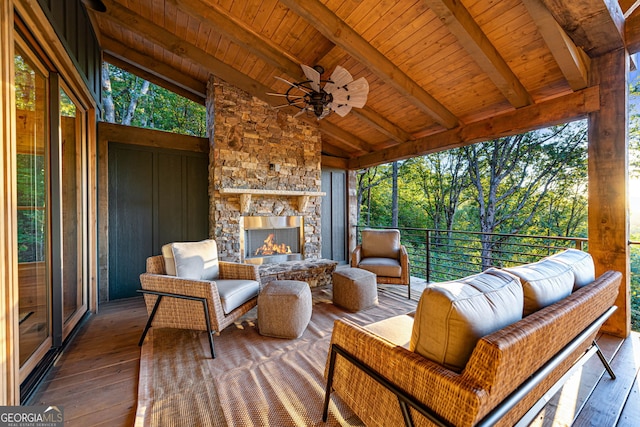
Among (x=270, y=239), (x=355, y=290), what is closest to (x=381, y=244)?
(x=355, y=290)

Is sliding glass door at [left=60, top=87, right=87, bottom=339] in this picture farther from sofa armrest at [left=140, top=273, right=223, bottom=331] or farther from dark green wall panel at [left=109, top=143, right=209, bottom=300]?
sofa armrest at [left=140, top=273, right=223, bottom=331]

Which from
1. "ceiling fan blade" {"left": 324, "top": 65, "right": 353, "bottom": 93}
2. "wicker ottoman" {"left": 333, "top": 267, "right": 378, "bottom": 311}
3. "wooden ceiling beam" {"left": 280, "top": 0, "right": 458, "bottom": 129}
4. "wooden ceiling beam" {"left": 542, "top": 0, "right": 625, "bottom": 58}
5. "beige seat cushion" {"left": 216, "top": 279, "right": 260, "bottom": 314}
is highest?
"wooden ceiling beam" {"left": 280, "top": 0, "right": 458, "bottom": 129}

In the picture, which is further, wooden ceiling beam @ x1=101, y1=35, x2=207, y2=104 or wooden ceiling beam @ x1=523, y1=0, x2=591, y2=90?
wooden ceiling beam @ x1=101, y1=35, x2=207, y2=104

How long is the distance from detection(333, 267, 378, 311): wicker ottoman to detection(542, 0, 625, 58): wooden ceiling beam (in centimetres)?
286

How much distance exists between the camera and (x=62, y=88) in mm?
2404

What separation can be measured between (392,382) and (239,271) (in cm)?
213

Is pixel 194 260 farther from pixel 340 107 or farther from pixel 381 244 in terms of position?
pixel 381 244

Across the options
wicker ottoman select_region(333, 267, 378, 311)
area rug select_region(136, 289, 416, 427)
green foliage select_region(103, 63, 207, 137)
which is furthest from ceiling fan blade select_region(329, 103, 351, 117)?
green foliage select_region(103, 63, 207, 137)

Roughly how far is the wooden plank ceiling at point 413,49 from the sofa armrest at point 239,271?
2.61 m

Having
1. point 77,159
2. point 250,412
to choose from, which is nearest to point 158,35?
point 77,159

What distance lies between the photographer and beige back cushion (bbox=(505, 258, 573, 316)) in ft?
4.23

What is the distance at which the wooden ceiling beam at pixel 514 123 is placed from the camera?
8.57 feet

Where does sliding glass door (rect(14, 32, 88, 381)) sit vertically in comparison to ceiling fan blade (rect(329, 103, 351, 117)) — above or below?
below

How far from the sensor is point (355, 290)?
3.14 metres
